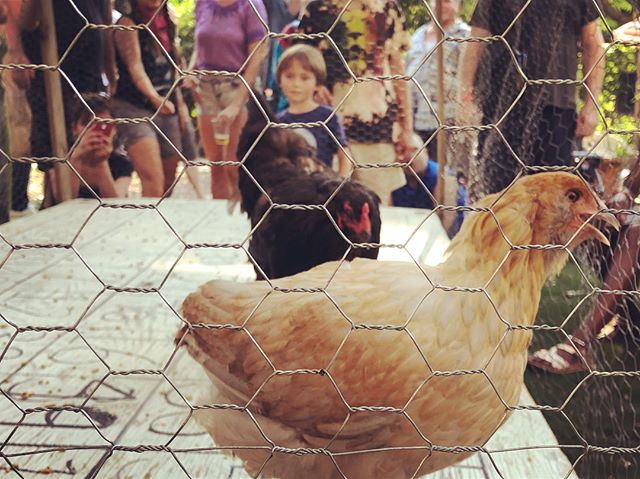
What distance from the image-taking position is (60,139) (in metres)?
2.05

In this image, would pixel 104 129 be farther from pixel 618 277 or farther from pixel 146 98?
pixel 618 277

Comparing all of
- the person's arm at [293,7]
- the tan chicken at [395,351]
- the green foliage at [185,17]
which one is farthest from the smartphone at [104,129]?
the tan chicken at [395,351]

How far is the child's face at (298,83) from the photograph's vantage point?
148cm

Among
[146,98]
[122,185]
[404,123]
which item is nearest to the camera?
[404,123]

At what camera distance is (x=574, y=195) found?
2.76 feet

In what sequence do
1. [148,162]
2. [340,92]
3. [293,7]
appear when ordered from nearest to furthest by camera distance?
[340,92]
[293,7]
[148,162]

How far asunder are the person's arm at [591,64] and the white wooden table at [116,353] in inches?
20.0

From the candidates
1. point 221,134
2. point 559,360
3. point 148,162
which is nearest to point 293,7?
point 221,134

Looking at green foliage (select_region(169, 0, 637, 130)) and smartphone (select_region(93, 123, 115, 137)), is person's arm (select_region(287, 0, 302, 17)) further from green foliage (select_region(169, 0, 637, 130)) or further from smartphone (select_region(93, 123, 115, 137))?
green foliage (select_region(169, 0, 637, 130))

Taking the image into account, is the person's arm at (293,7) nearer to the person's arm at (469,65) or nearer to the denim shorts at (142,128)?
the denim shorts at (142,128)

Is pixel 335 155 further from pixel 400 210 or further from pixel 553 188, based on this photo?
pixel 553 188

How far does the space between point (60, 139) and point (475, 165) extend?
4.46ft

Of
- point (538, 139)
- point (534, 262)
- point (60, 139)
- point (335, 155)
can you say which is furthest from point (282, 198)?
point (60, 139)

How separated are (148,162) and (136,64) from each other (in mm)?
323
